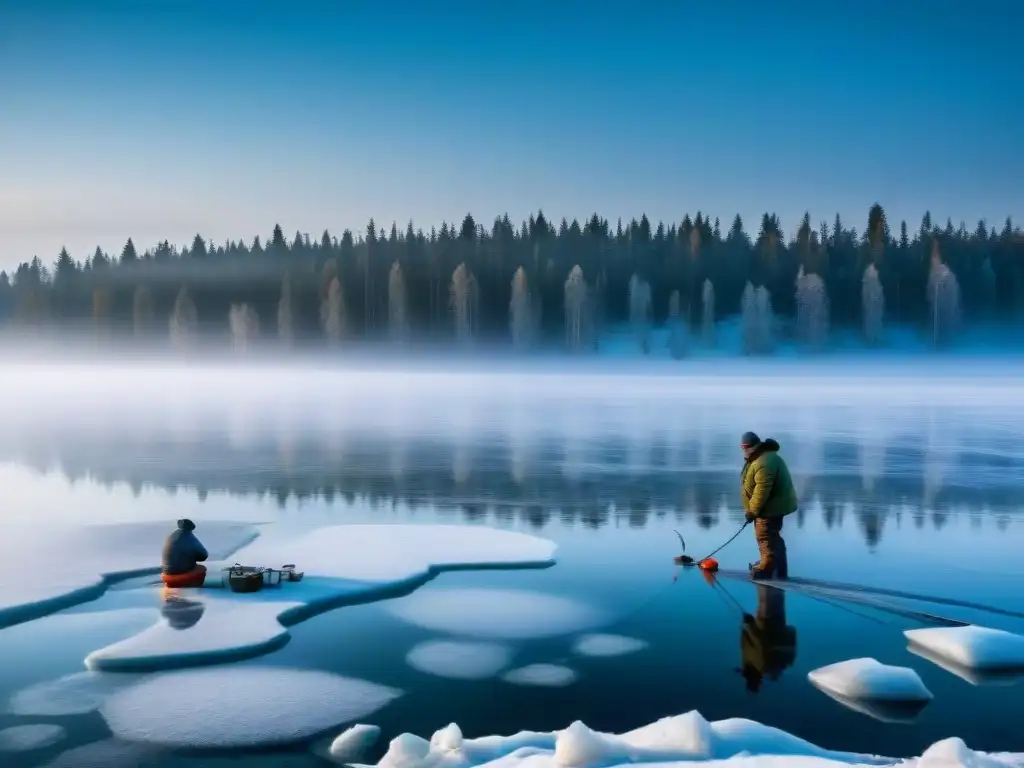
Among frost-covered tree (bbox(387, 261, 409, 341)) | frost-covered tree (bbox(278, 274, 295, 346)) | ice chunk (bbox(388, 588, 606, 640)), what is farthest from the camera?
frost-covered tree (bbox(278, 274, 295, 346))

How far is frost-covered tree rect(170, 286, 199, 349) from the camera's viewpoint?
12406 cm

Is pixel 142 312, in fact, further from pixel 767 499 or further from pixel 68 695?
pixel 68 695

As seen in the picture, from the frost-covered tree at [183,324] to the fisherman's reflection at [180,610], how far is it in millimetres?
119939

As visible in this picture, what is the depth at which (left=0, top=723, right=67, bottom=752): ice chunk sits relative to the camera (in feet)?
22.0

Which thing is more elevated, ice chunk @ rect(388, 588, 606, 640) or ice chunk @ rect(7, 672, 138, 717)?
ice chunk @ rect(388, 588, 606, 640)

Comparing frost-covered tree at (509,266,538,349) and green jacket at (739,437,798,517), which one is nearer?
green jacket at (739,437,798,517)

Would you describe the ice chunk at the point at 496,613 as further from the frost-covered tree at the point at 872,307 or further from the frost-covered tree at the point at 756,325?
the frost-covered tree at the point at 872,307

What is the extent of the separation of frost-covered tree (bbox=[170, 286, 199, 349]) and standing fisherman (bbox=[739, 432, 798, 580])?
121 metres

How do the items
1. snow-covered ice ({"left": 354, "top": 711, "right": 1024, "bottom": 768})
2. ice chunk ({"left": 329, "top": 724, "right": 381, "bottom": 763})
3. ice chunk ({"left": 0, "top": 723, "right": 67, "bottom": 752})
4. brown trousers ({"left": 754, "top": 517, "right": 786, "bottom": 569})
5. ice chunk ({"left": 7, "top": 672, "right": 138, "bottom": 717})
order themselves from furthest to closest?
brown trousers ({"left": 754, "top": 517, "right": 786, "bottom": 569}) < ice chunk ({"left": 7, "top": 672, "right": 138, "bottom": 717}) < ice chunk ({"left": 0, "top": 723, "right": 67, "bottom": 752}) < ice chunk ({"left": 329, "top": 724, "right": 381, "bottom": 763}) < snow-covered ice ({"left": 354, "top": 711, "right": 1024, "bottom": 768})

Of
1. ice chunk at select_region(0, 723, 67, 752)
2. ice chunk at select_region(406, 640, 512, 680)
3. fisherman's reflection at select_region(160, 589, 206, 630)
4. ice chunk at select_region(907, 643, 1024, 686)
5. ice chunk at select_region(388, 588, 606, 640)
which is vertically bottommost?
ice chunk at select_region(907, 643, 1024, 686)

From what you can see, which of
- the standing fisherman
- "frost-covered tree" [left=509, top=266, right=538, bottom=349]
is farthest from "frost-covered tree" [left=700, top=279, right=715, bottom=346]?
the standing fisherman

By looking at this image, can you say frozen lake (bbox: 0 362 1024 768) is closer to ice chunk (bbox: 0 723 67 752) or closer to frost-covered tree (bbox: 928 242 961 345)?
ice chunk (bbox: 0 723 67 752)

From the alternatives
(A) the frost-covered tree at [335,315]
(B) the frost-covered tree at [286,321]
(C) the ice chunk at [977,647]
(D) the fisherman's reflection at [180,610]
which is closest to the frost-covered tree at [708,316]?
(A) the frost-covered tree at [335,315]

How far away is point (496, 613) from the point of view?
10.2m
